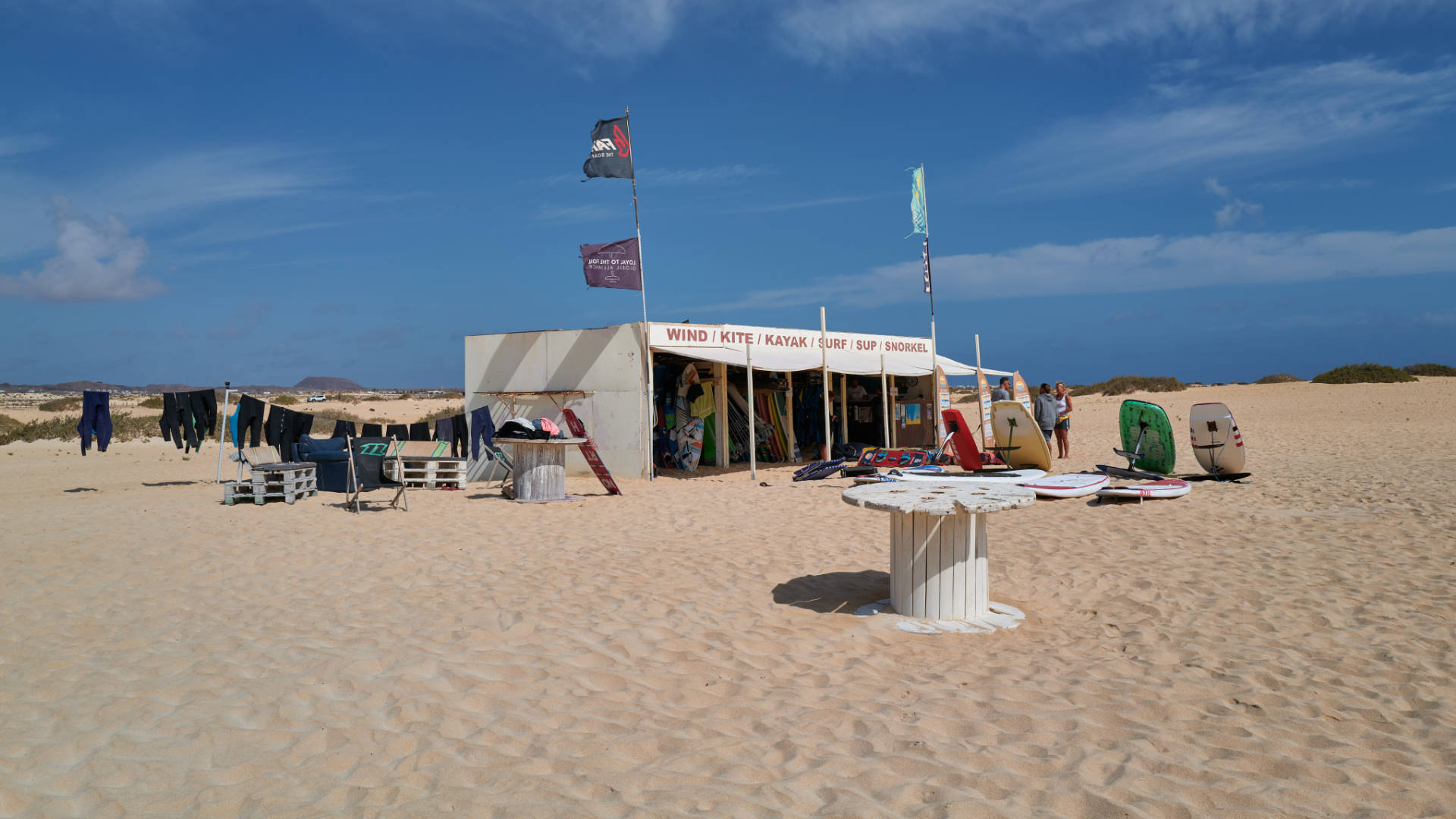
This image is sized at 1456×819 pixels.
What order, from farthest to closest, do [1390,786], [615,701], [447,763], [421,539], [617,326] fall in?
1. [617,326]
2. [421,539]
3. [615,701]
4. [447,763]
5. [1390,786]

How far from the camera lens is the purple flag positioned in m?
14.0

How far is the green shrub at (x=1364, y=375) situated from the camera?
3300cm

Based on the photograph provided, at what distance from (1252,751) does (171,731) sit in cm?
418

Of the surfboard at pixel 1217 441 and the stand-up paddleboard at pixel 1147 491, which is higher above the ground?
the surfboard at pixel 1217 441

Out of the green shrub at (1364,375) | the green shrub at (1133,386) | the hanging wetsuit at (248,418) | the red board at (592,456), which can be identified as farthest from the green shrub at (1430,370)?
the hanging wetsuit at (248,418)

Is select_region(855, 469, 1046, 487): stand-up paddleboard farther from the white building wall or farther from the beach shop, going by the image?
the white building wall

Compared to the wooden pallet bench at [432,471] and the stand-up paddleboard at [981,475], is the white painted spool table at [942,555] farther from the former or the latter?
the wooden pallet bench at [432,471]

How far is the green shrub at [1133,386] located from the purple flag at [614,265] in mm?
31238

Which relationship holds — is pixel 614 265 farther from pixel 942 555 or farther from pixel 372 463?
pixel 942 555

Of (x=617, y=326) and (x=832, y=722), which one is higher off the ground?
(x=617, y=326)

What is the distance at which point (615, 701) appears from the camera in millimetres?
3805

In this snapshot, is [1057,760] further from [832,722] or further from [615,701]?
[615,701]

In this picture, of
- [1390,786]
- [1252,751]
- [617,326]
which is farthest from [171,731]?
[617,326]

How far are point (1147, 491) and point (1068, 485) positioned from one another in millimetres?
919
